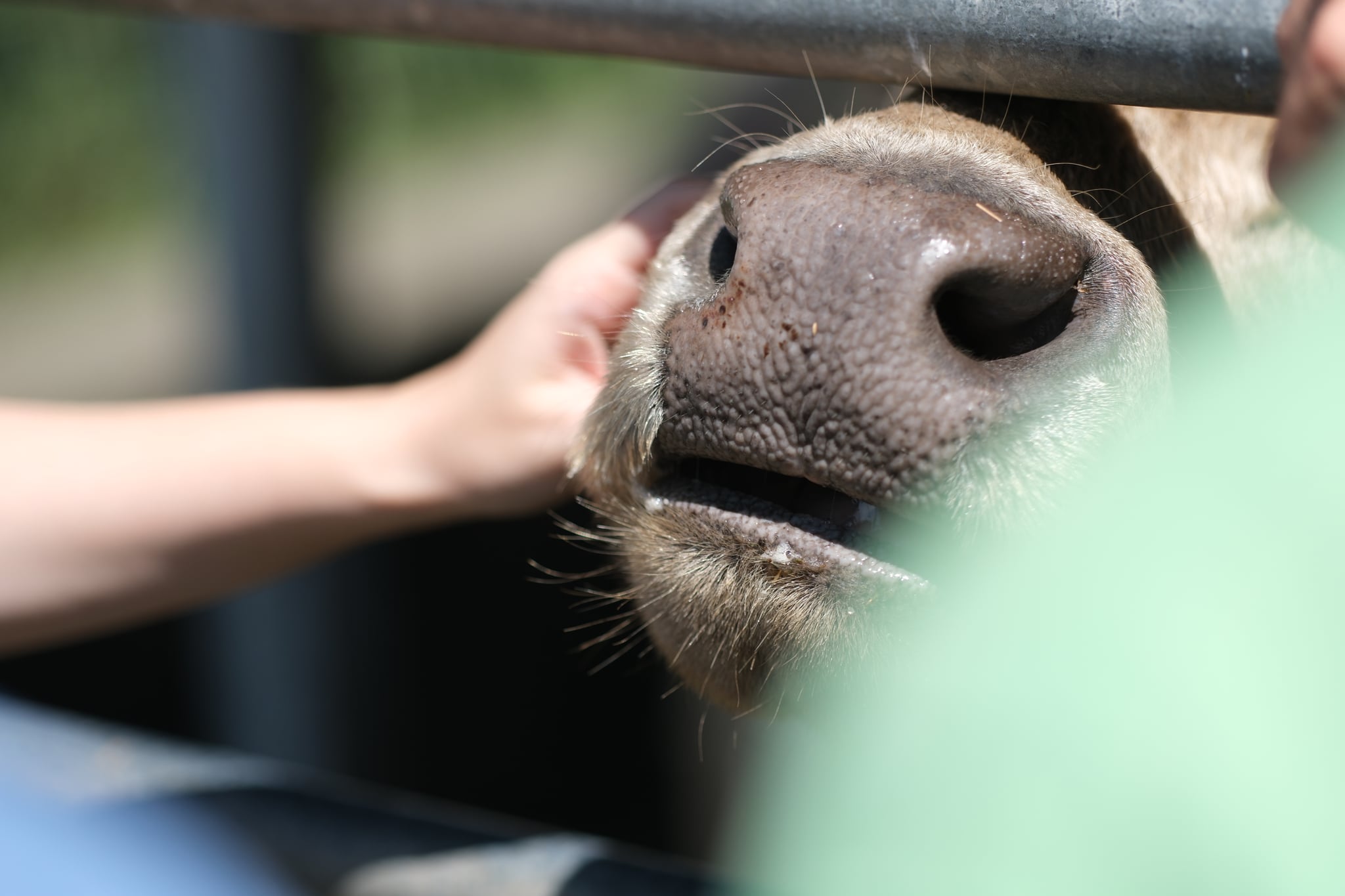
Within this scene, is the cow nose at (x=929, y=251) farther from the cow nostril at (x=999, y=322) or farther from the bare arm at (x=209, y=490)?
the bare arm at (x=209, y=490)

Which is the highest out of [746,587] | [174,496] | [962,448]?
[962,448]

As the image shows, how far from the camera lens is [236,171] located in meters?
3.41

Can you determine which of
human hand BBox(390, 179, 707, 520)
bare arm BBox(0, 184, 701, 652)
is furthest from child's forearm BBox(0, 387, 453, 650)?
human hand BBox(390, 179, 707, 520)

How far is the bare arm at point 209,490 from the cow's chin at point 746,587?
0.55m

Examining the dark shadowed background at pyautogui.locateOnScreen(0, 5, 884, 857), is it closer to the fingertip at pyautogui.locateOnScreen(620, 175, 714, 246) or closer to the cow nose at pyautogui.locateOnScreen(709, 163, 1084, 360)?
the fingertip at pyautogui.locateOnScreen(620, 175, 714, 246)

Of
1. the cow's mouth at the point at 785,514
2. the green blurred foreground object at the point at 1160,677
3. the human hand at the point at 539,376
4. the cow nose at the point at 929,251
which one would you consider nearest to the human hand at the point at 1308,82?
the green blurred foreground object at the point at 1160,677

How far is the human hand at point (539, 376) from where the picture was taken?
61.4 inches

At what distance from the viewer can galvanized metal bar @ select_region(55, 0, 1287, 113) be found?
0.90m

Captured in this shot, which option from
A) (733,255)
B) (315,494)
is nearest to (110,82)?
(315,494)

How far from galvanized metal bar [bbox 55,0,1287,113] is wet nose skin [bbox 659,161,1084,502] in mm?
103

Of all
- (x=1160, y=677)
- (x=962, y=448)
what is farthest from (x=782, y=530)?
(x=1160, y=677)

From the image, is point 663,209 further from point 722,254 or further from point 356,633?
point 356,633

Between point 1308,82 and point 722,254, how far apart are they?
49 cm

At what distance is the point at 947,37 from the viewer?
1.03 metres
